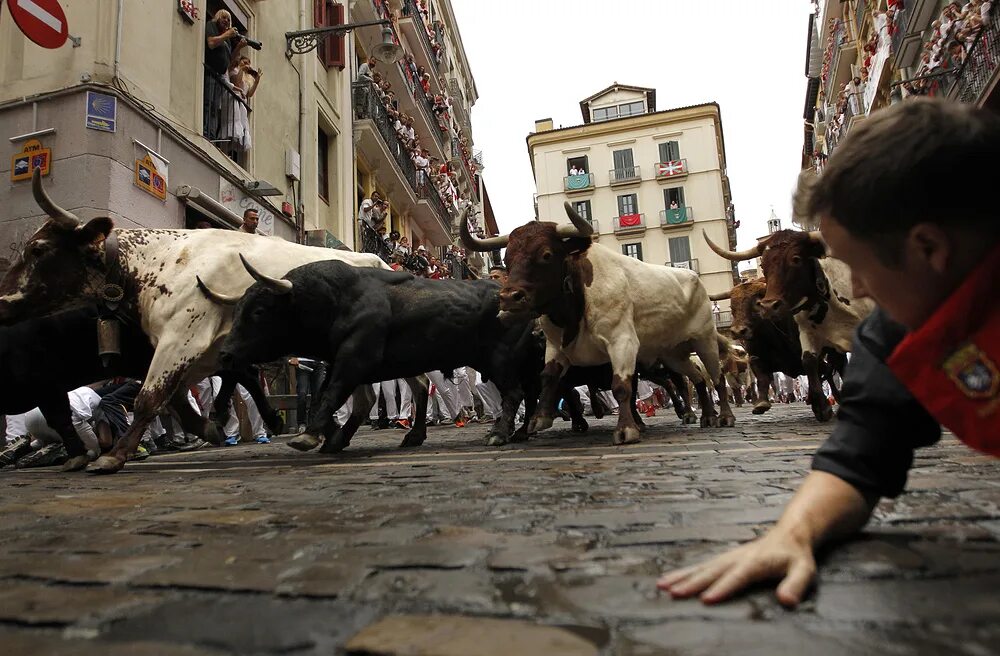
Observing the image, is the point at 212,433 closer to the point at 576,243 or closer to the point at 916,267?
the point at 576,243

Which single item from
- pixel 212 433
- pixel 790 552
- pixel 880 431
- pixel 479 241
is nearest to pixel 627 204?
pixel 479 241

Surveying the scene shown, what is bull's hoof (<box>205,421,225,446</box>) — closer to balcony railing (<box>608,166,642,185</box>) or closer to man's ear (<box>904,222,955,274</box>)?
man's ear (<box>904,222,955,274</box>)

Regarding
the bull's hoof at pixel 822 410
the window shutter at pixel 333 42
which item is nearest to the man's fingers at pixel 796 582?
the bull's hoof at pixel 822 410

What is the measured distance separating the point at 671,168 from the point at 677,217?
375 centimetres

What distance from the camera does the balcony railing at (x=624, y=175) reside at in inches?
1891

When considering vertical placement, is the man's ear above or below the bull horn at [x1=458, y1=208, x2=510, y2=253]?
below

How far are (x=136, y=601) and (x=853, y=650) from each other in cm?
147

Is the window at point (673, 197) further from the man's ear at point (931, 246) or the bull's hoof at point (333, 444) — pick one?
the man's ear at point (931, 246)

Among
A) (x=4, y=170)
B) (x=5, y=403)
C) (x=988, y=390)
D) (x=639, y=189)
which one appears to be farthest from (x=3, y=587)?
(x=639, y=189)

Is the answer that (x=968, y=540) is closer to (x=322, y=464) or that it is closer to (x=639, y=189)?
(x=322, y=464)

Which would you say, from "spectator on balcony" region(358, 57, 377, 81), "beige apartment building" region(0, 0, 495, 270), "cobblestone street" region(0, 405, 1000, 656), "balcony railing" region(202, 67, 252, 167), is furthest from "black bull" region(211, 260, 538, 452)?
"spectator on balcony" region(358, 57, 377, 81)

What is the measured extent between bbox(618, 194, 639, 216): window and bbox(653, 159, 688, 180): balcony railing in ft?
7.26

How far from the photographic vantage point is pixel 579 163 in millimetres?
49656

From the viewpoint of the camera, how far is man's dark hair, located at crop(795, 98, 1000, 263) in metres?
1.33
